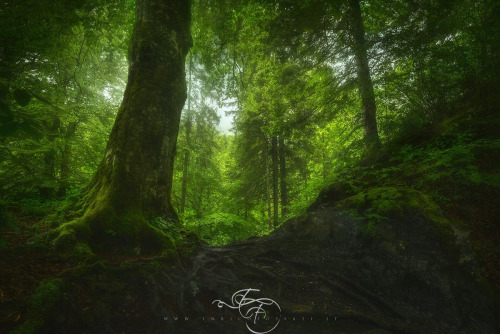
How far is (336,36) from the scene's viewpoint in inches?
302

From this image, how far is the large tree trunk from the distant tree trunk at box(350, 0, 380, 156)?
4896 millimetres

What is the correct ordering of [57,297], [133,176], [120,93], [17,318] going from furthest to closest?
1. [120,93]
2. [133,176]
3. [57,297]
4. [17,318]

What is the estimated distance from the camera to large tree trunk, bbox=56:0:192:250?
4.02 metres

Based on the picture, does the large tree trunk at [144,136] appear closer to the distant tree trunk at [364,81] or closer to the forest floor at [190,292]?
the forest floor at [190,292]

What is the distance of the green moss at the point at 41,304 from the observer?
6.51ft

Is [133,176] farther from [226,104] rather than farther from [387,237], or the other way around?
[226,104]

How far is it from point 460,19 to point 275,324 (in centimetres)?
762

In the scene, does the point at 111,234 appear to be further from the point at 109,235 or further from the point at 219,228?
the point at 219,228

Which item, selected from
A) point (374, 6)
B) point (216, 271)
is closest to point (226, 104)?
point (374, 6)

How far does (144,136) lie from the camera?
461 cm

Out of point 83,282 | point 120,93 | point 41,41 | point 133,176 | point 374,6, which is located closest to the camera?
point 83,282

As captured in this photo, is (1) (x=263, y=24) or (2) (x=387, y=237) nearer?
(2) (x=387, y=237)

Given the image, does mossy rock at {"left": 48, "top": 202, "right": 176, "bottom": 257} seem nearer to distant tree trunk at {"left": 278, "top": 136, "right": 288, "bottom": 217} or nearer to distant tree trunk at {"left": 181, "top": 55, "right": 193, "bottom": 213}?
distant tree trunk at {"left": 181, "top": 55, "right": 193, "bottom": 213}

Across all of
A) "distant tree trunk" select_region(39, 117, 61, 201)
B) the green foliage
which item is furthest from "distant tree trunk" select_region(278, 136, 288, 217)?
"distant tree trunk" select_region(39, 117, 61, 201)
